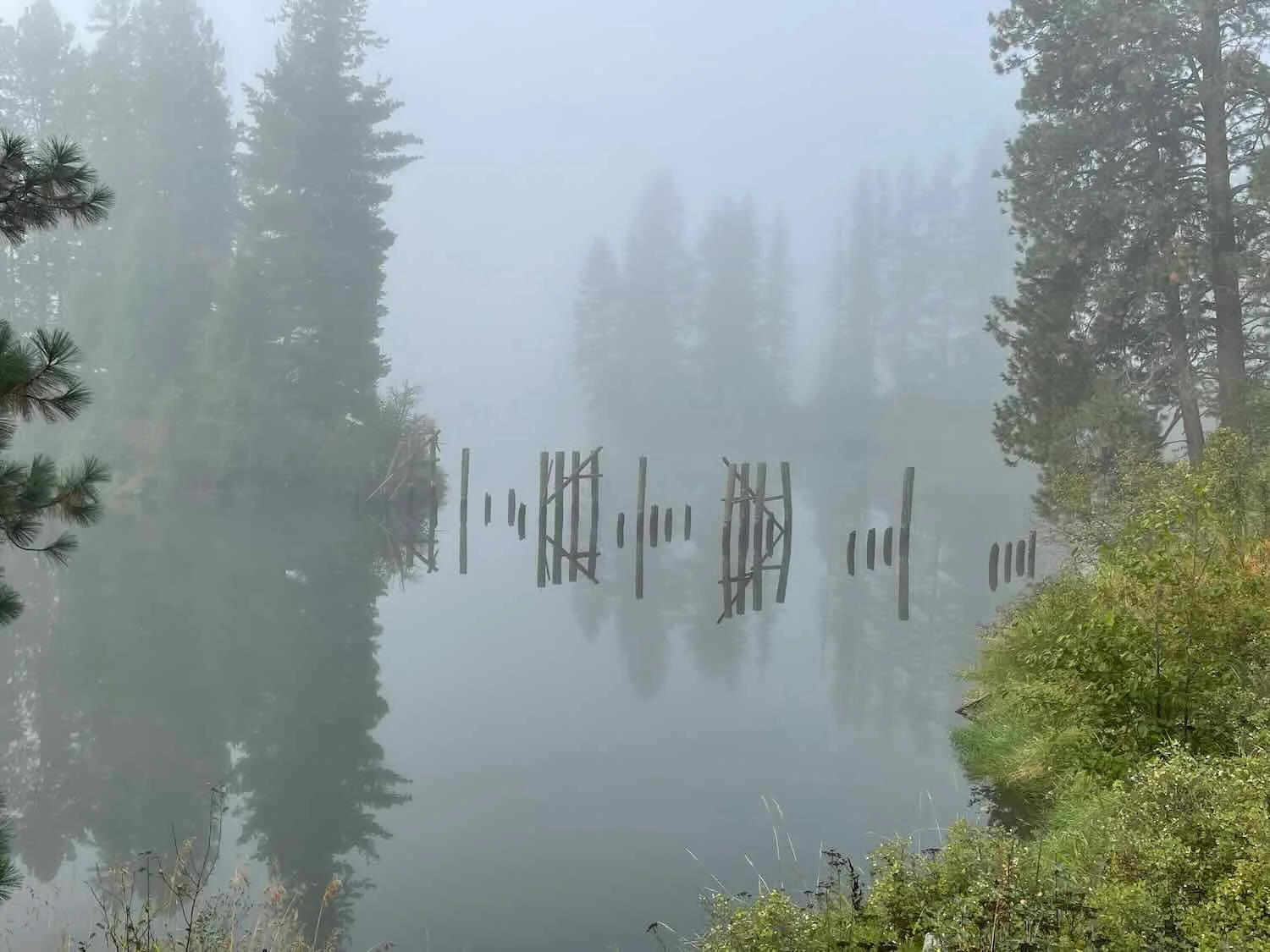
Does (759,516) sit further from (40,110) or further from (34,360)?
(40,110)

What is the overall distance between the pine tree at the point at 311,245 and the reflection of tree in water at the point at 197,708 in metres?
10.5

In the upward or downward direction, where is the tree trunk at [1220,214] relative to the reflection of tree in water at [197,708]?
upward

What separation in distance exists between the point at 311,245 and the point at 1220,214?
1031 inches

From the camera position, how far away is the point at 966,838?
17.5ft

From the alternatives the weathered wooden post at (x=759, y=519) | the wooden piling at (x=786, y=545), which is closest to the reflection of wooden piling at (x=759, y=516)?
the weathered wooden post at (x=759, y=519)

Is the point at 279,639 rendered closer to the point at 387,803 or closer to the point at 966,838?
the point at 387,803

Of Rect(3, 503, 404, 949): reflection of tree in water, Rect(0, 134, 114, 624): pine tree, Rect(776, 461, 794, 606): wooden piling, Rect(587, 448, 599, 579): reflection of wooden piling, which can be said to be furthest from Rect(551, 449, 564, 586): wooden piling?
Rect(0, 134, 114, 624): pine tree

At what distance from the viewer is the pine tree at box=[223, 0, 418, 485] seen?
3225cm

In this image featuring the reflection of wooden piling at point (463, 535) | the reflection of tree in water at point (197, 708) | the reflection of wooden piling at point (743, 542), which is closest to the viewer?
the reflection of tree in water at point (197, 708)

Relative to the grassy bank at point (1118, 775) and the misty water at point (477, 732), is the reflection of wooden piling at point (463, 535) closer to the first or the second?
the misty water at point (477, 732)

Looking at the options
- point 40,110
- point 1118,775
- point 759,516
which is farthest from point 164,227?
point 1118,775

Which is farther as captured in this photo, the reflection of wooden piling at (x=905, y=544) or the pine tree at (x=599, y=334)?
the pine tree at (x=599, y=334)

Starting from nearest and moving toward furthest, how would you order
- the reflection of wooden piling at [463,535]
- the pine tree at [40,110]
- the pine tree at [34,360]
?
the pine tree at [34,360] → the reflection of wooden piling at [463,535] → the pine tree at [40,110]

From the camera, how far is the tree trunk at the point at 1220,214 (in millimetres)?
16594
